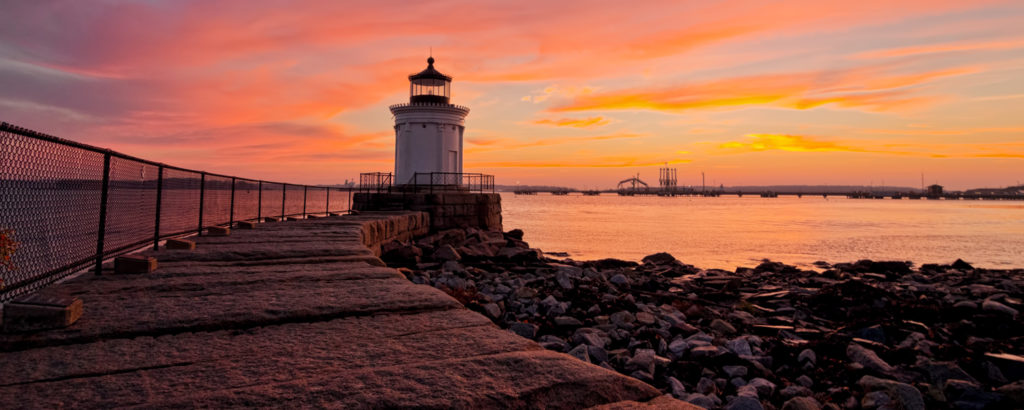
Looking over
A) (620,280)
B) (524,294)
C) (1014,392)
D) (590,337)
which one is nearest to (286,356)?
(590,337)

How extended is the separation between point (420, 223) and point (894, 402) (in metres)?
17.5

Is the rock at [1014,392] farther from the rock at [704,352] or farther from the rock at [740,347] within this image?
the rock at [704,352]

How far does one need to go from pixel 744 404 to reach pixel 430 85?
78.9 feet

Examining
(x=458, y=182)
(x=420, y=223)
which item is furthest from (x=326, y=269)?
(x=458, y=182)

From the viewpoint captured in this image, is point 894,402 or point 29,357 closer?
point 29,357

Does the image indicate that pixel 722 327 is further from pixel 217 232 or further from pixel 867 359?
pixel 217 232

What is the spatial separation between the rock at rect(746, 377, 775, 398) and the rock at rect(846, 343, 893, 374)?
4.76 feet

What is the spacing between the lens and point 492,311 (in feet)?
22.8

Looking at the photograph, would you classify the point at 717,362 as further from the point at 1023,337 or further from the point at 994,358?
the point at 1023,337

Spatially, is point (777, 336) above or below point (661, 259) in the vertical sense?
above

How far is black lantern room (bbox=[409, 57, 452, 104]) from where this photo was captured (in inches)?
1006

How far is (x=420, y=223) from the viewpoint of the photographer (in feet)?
66.8

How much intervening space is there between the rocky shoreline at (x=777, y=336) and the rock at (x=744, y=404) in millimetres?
12

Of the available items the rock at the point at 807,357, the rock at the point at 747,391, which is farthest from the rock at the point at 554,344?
the rock at the point at 807,357
